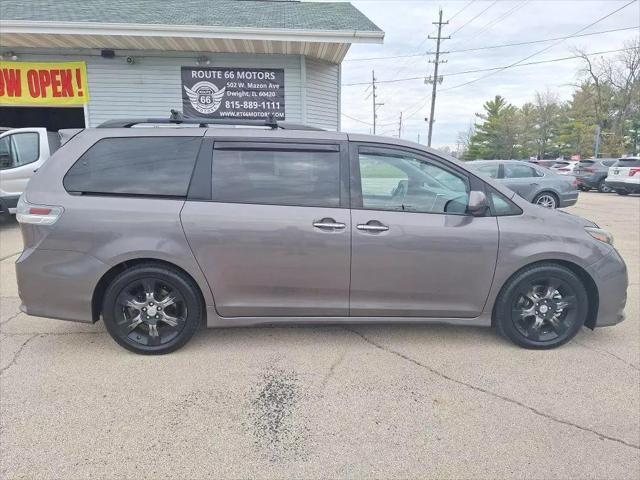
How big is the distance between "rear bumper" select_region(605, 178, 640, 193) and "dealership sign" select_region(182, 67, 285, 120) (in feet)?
49.7

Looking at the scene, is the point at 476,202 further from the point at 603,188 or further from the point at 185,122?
the point at 603,188

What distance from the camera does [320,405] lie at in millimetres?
2709

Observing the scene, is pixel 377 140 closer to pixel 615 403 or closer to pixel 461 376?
pixel 461 376

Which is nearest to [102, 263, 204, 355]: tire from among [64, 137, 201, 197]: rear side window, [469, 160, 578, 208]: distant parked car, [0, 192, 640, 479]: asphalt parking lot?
[0, 192, 640, 479]: asphalt parking lot

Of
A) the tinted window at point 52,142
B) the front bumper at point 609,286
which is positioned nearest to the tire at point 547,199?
the front bumper at point 609,286

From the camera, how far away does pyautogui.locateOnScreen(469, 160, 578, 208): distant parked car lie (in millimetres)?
11055

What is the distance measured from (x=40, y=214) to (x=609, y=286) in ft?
14.5

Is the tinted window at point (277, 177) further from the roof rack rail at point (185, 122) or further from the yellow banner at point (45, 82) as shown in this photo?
the yellow banner at point (45, 82)

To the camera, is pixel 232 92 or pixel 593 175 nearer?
pixel 232 92

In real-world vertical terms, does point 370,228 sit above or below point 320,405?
above

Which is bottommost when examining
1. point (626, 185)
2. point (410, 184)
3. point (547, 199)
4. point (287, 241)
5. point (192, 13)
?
point (547, 199)

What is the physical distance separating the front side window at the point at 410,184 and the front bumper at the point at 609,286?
3.92ft

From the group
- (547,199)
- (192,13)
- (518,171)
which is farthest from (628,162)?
(192,13)

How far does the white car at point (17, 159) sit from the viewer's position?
7902mm
